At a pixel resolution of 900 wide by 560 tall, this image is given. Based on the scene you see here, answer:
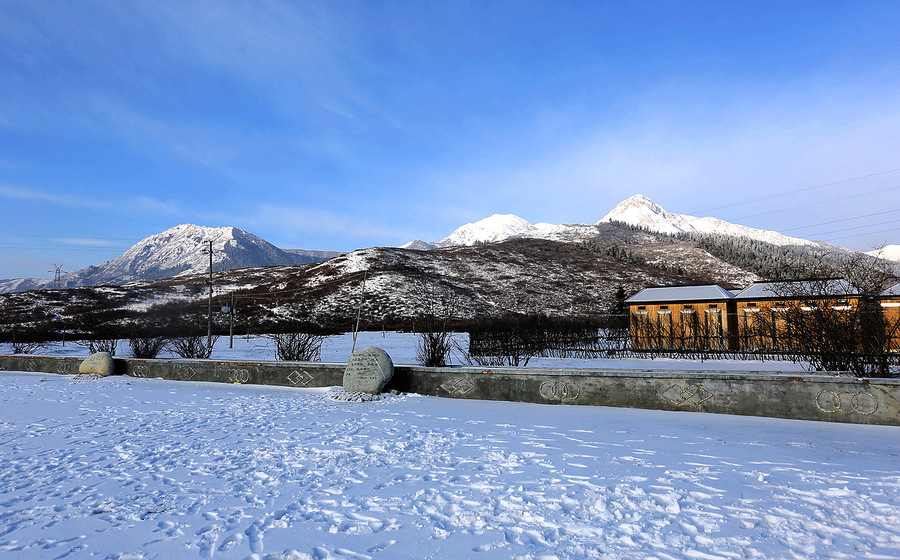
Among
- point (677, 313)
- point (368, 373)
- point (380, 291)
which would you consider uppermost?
point (380, 291)

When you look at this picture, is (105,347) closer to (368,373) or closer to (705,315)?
(368,373)

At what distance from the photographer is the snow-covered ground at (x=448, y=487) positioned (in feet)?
12.9

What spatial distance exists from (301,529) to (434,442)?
135 inches

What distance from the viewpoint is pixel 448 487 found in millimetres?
5348

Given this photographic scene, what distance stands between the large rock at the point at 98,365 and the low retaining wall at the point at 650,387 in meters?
5.76

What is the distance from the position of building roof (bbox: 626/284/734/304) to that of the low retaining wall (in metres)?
22.8

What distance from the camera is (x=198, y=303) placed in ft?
240

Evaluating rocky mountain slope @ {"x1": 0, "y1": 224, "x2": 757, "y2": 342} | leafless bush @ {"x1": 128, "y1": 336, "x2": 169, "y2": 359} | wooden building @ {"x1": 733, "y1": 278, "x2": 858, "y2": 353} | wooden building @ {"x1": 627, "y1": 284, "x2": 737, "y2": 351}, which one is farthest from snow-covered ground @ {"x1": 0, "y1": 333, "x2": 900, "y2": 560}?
rocky mountain slope @ {"x1": 0, "y1": 224, "x2": 757, "y2": 342}

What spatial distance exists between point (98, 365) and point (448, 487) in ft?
57.7

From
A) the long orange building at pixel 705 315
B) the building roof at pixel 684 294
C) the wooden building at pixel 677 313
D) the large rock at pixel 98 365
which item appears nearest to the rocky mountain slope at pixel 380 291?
the building roof at pixel 684 294

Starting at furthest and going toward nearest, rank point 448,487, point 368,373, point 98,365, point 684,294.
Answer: point 684,294
point 98,365
point 368,373
point 448,487

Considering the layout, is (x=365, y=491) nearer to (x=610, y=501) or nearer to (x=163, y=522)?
(x=163, y=522)

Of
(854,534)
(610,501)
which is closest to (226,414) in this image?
(610,501)

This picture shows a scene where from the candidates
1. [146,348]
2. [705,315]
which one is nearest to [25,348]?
[146,348]
